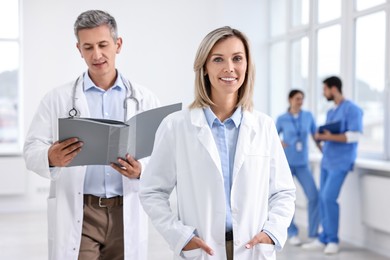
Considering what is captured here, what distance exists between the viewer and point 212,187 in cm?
143

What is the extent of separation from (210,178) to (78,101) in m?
0.72

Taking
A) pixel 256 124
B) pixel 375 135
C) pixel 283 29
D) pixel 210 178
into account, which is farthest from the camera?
pixel 283 29

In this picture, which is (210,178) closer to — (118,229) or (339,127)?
(118,229)

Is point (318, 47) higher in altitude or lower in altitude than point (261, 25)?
lower

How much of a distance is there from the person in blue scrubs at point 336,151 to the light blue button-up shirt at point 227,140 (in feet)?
9.47

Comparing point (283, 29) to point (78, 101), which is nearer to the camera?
point (78, 101)

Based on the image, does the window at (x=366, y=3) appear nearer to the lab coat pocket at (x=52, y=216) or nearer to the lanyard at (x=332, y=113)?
the lanyard at (x=332, y=113)

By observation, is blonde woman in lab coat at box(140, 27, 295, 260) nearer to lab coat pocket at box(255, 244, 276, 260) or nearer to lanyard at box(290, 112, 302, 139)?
lab coat pocket at box(255, 244, 276, 260)

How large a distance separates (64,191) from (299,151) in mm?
3199

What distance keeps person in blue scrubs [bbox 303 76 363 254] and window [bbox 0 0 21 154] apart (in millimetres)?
3860

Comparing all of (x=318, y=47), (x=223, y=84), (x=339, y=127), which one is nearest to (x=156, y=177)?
(x=223, y=84)

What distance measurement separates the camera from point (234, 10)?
6945 mm

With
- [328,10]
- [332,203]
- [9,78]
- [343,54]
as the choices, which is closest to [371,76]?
[343,54]

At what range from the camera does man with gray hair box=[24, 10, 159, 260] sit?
6.05 feet
